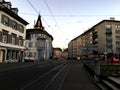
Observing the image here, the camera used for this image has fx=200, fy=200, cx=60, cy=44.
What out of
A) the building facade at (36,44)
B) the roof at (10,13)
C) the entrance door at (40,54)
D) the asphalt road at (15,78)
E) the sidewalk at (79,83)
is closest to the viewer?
the asphalt road at (15,78)

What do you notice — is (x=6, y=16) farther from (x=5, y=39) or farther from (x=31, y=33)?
(x=31, y=33)

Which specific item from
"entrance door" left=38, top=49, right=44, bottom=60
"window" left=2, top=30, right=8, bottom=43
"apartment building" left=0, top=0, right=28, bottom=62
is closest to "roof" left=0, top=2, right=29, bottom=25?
"apartment building" left=0, top=0, right=28, bottom=62

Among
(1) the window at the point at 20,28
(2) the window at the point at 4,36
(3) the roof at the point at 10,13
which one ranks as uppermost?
(3) the roof at the point at 10,13

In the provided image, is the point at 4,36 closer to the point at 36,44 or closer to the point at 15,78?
the point at 15,78

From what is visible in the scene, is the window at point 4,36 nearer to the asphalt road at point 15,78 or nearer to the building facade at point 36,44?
the asphalt road at point 15,78

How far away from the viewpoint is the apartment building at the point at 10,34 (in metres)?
43.2

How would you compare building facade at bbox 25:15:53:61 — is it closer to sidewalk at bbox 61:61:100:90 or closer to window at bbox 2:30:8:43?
window at bbox 2:30:8:43

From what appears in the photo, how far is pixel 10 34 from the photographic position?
156 feet

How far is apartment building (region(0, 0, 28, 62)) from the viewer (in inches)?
1701

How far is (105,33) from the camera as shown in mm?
92375

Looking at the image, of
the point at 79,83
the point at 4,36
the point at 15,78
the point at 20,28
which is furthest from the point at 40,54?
the point at 79,83

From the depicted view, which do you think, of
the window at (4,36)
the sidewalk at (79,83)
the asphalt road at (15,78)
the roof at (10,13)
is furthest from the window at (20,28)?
the sidewalk at (79,83)

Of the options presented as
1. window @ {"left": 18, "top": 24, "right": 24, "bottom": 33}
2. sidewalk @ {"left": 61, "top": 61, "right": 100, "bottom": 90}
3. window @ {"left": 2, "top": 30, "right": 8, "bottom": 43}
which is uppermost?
window @ {"left": 18, "top": 24, "right": 24, "bottom": 33}

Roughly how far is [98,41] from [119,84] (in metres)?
85.1
